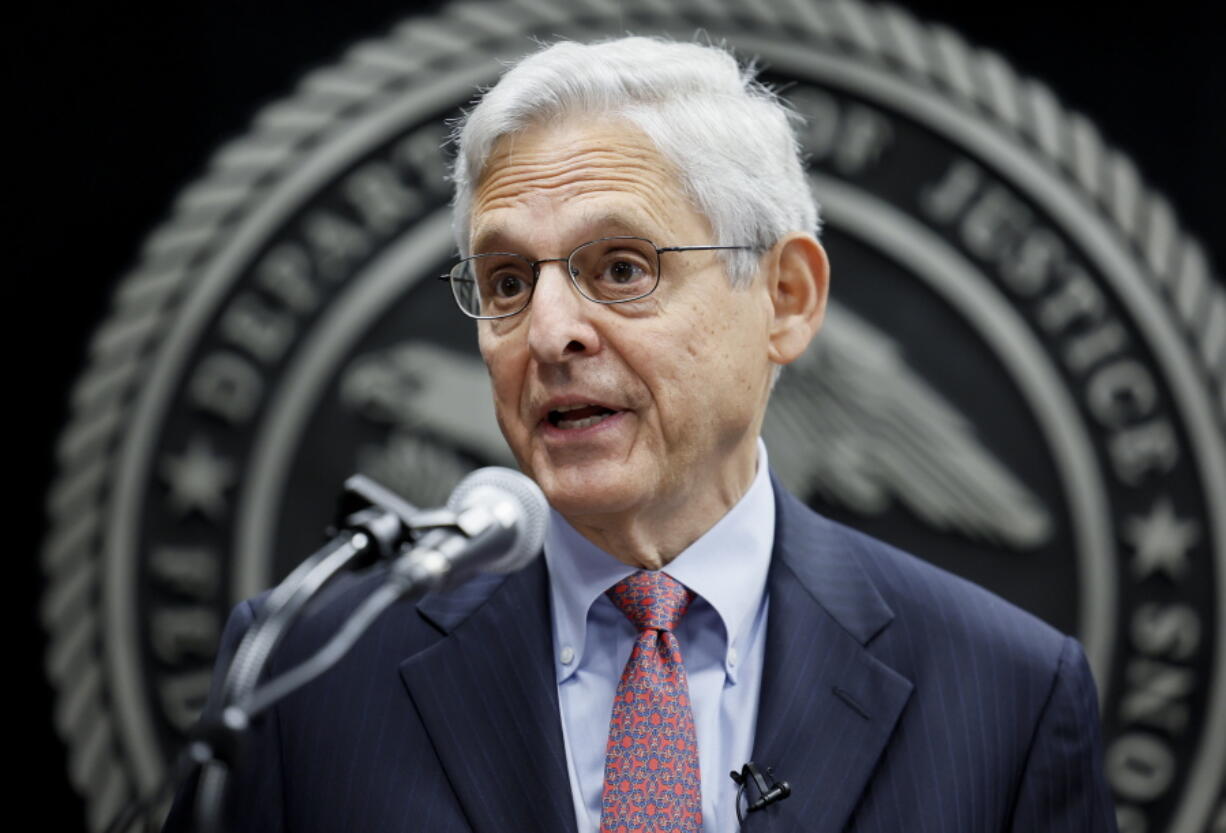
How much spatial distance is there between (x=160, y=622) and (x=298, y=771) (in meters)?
1.86

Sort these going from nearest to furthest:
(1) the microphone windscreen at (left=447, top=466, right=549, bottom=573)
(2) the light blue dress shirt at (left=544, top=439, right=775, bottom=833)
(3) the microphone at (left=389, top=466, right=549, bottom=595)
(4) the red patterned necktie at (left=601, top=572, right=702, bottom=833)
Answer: (3) the microphone at (left=389, top=466, right=549, bottom=595), (1) the microphone windscreen at (left=447, top=466, right=549, bottom=573), (4) the red patterned necktie at (left=601, top=572, right=702, bottom=833), (2) the light blue dress shirt at (left=544, top=439, right=775, bottom=833)

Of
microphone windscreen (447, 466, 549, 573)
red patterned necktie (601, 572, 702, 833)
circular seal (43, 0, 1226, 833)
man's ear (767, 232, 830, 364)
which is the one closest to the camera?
microphone windscreen (447, 466, 549, 573)

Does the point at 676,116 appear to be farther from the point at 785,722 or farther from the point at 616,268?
the point at 785,722

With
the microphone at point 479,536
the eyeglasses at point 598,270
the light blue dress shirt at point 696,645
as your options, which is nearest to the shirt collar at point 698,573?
the light blue dress shirt at point 696,645

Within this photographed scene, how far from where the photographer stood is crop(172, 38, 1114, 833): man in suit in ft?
5.99

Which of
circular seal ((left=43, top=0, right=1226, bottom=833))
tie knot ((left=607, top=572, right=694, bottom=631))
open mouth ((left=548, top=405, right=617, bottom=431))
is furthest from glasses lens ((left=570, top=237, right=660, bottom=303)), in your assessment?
circular seal ((left=43, top=0, right=1226, bottom=833))

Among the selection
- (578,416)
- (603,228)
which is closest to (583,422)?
(578,416)

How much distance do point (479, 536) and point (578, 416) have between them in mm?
533

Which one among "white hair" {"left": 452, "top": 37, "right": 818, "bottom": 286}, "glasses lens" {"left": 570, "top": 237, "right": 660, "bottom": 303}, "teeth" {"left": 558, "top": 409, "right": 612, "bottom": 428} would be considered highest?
"white hair" {"left": 452, "top": 37, "right": 818, "bottom": 286}

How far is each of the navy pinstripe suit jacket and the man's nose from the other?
0.40m

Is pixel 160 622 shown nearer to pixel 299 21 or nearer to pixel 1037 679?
Answer: pixel 299 21

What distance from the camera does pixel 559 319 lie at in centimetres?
182

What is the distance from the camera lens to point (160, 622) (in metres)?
3.57

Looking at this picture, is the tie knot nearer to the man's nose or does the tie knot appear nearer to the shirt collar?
the shirt collar
